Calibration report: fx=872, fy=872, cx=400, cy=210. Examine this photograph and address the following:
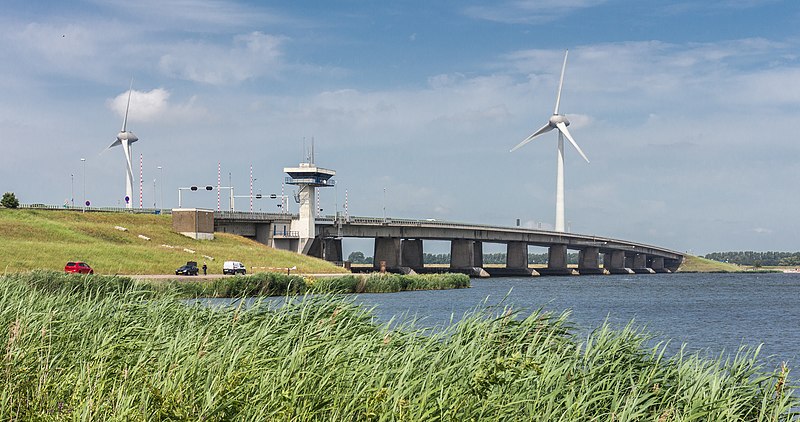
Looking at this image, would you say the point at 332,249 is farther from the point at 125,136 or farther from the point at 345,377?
the point at 345,377

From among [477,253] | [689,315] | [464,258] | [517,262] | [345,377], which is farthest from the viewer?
[517,262]

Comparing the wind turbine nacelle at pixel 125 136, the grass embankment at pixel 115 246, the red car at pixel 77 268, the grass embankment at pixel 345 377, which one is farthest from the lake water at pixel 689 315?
the wind turbine nacelle at pixel 125 136

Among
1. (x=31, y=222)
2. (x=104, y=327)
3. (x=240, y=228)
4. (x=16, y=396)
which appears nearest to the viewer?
(x=16, y=396)

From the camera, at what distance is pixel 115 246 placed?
9712 centimetres

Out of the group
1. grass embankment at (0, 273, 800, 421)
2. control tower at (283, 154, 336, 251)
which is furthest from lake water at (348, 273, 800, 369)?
control tower at (283, 154, 336, 251)

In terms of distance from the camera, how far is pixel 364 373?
643 inches

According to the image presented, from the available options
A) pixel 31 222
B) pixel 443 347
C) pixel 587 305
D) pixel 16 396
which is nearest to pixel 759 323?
pixel 587 305

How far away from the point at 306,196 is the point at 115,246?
124 ft

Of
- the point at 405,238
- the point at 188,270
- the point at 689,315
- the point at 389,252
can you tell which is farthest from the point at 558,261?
the point at 689,315

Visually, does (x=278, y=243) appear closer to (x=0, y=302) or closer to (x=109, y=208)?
(x=109, y=208)

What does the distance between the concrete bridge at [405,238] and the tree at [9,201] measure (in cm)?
2660

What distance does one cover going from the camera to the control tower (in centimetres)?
12988

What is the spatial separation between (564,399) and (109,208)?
124 m

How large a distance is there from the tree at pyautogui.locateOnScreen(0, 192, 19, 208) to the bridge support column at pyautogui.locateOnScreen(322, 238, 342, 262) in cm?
4444
